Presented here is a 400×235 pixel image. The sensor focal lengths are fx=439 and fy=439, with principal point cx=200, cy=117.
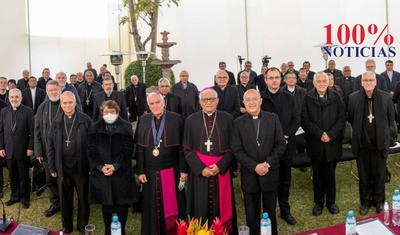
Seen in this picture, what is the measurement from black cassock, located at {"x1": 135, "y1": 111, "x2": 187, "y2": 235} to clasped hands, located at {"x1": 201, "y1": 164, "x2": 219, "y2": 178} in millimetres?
287

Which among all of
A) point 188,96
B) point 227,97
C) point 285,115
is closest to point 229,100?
point 227,97

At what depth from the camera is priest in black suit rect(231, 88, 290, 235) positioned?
3.92 meters

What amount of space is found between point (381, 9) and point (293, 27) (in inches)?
94.6

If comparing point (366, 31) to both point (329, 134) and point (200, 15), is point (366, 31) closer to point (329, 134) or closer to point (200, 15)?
point (200, 15)

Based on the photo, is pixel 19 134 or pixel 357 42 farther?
pixel 357 42

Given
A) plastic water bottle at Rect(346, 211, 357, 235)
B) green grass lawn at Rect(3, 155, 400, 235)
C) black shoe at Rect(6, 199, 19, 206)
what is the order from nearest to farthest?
plastic water bottle at Rect(346, 211, 357, 235) → green grass lawn at Rect(3, 155, 400, 235) → black shoe at Rect(6, 199, 19, 206)

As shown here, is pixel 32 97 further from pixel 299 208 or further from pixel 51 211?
pixel 299 208

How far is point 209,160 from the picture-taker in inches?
157

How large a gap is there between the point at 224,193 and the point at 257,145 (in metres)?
0.54

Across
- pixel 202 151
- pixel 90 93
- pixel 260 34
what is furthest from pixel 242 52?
pixel 202 151

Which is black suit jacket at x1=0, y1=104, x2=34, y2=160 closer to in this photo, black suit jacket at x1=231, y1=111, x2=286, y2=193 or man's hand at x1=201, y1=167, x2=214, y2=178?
man's hand at x1=201, y1=167, x2=214, y2=178

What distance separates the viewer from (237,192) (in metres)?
5.93

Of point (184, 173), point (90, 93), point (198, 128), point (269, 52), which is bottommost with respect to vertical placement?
point (184, 173)

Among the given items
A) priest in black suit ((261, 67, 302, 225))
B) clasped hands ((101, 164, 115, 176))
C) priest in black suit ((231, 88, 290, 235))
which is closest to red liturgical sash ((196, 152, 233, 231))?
priest in black suit ((231, 88, 290, 235))
